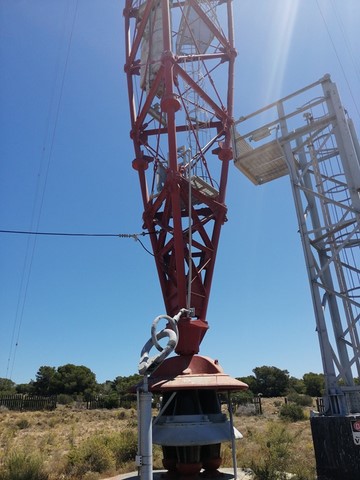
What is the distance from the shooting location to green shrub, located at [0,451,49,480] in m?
11.4

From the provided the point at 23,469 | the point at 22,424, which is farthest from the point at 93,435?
the point at 23,469

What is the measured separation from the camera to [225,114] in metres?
14.1

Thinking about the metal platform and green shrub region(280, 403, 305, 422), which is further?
green shrub region(280, 403, 305, 422)

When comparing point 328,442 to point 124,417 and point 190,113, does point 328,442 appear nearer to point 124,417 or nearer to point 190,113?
point 190,113

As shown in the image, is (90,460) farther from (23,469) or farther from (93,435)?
(93,435)

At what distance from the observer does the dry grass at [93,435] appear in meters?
12.7

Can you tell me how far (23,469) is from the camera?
11727 millimetres

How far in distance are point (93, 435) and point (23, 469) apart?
1097 centimetres

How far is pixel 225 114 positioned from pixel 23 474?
1283cm

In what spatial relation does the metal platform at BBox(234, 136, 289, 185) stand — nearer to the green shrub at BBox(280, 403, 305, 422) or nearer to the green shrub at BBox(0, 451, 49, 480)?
the green shrub at BBox(0, 451, 49, 480)

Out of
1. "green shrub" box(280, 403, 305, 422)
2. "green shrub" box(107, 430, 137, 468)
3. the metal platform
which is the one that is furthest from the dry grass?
the metal platform

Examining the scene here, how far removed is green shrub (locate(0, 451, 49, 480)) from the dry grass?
0.40 metres

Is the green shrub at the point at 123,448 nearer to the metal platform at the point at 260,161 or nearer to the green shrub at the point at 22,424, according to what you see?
the metal platform at the point at 260,161

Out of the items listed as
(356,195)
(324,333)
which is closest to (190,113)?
(356,195)
